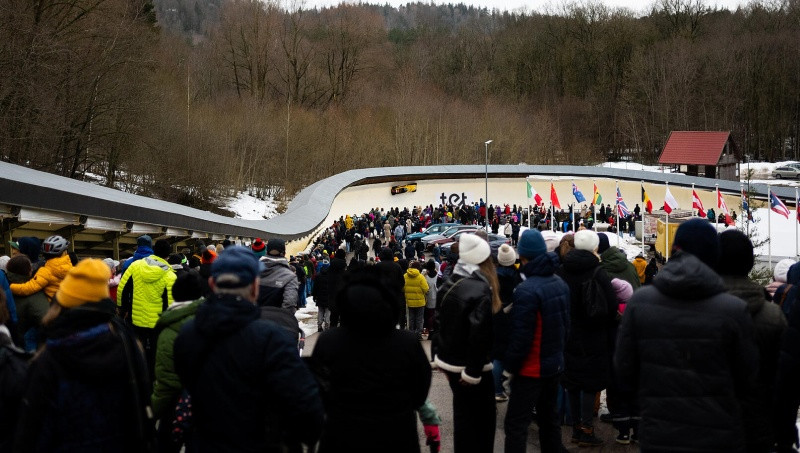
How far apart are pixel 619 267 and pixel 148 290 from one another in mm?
4252

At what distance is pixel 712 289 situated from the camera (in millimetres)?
4105

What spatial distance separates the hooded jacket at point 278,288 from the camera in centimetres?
702

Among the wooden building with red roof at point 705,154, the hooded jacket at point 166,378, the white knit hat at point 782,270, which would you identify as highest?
the wooden building with red roof at point 705,154

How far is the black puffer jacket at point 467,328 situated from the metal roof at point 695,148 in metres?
56.4

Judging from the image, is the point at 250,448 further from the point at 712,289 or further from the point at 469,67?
the point at 469,67

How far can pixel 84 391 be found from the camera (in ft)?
12.6

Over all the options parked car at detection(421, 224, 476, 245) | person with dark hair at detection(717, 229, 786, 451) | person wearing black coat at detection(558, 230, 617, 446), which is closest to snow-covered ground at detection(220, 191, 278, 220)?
parked car at detection(421, 224, 476, 245)

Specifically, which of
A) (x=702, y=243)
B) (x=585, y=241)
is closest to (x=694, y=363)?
(x=702, y=243)

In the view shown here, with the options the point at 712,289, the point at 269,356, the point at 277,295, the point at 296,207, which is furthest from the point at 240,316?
the point at 296,207

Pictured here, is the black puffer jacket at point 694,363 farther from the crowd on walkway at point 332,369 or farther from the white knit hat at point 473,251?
the white knit hat at point 473,251

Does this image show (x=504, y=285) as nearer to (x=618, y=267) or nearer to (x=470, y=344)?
(x=618, y=267)

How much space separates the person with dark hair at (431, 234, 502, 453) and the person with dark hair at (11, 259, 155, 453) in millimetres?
2235

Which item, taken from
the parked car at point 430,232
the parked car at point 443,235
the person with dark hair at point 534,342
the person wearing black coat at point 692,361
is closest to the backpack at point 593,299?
the person with dark hair at point 534,342

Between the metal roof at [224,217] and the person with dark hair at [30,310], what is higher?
the metal roof at [224,217]
